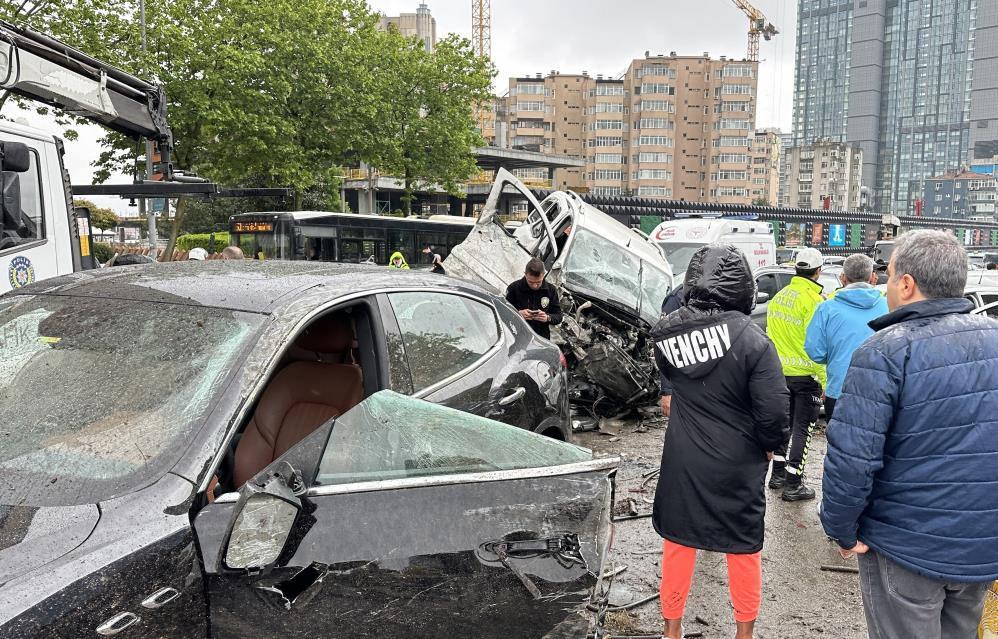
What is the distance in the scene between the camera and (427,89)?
1175 inches

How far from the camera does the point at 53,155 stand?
5.66m

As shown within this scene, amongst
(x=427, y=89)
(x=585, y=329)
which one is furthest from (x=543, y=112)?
(x=585, y=329)

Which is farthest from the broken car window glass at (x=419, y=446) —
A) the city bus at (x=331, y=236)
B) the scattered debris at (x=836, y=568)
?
the city bus at (x=331, y=236)

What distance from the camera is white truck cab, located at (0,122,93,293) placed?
196 inches

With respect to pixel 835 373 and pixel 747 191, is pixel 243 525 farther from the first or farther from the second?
pixel 747 191

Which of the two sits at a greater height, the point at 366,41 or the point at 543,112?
the point at 543,112

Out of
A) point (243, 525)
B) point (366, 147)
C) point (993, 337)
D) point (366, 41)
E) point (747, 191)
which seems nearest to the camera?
point (243, 525)

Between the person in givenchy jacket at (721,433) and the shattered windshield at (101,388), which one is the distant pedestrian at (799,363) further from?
the shattered windshield at (101,388)

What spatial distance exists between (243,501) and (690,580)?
7.34 feet

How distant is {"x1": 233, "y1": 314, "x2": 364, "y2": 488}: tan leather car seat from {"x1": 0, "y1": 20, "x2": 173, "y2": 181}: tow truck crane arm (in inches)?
190

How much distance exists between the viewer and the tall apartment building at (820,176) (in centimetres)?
14250

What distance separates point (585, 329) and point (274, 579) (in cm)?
624

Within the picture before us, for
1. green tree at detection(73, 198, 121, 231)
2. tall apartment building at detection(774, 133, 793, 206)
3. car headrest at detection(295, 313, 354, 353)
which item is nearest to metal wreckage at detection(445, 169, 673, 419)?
car headrest at detection(295, 313, 354, 353)

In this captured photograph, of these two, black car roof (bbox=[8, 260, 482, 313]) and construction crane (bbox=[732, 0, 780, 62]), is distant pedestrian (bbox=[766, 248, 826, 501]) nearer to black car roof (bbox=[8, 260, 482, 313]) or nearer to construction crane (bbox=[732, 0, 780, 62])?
black car roof (bbox=[8, 260, 482, 313])
